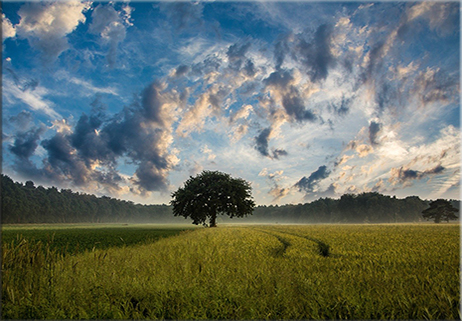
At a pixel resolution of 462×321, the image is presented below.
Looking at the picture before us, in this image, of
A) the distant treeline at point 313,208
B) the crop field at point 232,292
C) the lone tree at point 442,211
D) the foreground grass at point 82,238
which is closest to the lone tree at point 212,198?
the foreground grass at point 82,238

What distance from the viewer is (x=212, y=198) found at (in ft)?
167

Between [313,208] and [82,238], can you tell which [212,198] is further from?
[313,208]

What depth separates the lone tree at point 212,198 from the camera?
5069cm

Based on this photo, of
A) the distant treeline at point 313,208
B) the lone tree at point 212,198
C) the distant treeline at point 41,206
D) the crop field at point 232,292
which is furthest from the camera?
the distant treeline at point 313,208

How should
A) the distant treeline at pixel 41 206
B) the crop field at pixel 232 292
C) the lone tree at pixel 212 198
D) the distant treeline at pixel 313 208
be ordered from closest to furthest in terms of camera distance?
1. the crop field at pixel 232 292
2. the lone tree at pixel 212 198
3. the distant treeline at pixel 41 206
4. the distant treeline at pixel 313 208

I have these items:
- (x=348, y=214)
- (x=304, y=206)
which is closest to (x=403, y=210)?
(x=348, y=214)

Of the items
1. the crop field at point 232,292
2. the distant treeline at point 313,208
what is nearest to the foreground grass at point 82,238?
the crop field at point 232,292

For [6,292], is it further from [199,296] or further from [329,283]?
[329,283]

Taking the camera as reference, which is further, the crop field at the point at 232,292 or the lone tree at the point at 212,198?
the lone tree at the point at 212,198

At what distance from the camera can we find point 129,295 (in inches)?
207

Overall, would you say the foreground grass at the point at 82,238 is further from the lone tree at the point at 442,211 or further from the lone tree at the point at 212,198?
the lone tree at the point at 442,211

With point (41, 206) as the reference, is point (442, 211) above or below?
below

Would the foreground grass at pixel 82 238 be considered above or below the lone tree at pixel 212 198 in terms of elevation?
below

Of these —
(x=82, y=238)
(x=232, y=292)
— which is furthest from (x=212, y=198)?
(x=232, y=292)
